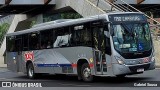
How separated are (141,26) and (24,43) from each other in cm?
866

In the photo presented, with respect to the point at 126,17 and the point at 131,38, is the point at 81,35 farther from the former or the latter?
the point at 131,38

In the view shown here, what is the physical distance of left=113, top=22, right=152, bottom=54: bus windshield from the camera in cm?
1691

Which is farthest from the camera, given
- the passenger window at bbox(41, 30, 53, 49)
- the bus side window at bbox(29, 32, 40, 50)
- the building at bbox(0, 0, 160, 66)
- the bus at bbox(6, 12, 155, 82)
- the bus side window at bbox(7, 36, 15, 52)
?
the building at bbox(0, 0, 160, 66)

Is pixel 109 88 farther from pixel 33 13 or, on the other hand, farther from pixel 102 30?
pixel 33 13

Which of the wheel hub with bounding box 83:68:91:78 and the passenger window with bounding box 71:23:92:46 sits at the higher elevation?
the passenger window with bounding box 71:23:92:46

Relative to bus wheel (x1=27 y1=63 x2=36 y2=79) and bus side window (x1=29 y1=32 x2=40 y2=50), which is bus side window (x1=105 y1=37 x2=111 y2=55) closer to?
bus side window (x1=29 y1=32 x2=40 y2=50)

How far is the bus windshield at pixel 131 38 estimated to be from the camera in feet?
55.5

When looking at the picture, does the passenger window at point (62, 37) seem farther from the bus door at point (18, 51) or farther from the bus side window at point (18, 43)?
the bus door at point (18, 51)

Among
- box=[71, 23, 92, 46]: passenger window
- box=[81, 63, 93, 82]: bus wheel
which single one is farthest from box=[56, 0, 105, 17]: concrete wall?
box=[81, 63, 93, 82]: bus wheel

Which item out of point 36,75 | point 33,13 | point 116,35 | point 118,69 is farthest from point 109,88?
point 33,13

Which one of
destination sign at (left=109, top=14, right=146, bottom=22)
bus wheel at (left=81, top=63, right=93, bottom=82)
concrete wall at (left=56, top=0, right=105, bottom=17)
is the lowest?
bus wheel at (left=81, top=63, right=93, bottom=82)

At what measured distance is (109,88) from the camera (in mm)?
15539

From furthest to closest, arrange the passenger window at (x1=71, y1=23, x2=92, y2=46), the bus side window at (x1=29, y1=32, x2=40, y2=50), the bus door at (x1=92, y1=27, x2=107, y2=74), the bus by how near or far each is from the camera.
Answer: the bus side window at (x1=29, y1=32, x2=40, y2=50)
the passenger window at (x1=71, y1=23, x2=92, y2=46)
the bus door at (x1=92, y1=27, x2=107, y2=74)
the bus

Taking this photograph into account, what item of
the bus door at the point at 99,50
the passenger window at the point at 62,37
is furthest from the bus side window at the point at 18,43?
the bus door at the point at 99,50
